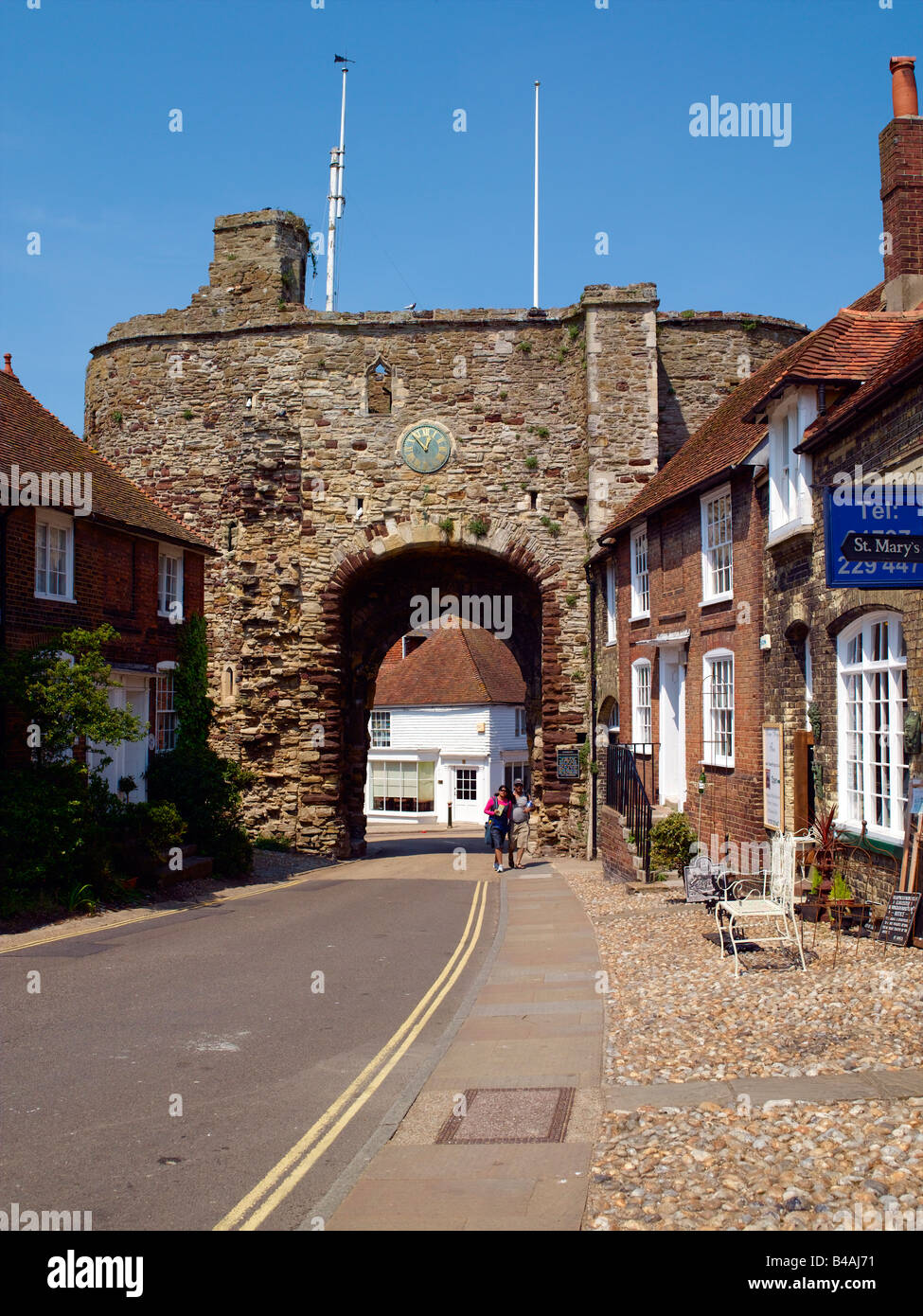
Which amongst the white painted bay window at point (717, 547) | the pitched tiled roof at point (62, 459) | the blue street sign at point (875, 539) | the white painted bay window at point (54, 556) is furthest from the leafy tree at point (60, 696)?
the blue street sign at point (875, 539)

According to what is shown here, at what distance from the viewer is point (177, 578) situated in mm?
20922

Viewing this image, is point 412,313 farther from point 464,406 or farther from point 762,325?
point 762,325

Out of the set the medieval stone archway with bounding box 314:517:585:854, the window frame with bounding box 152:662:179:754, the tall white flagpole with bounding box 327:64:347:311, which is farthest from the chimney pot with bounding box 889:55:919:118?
A: the tall white flagpole with bounding box 327:64:347:311

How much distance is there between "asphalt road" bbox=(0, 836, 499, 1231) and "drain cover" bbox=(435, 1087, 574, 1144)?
504 millimetres

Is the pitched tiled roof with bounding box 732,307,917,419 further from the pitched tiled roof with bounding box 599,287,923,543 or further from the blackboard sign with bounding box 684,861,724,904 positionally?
the blackboard sign with bounding box 684,861,724,904

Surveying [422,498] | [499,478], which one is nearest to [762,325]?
[499,478]

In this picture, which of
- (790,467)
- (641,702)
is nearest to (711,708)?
(641,702)

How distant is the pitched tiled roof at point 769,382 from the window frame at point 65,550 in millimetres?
9959

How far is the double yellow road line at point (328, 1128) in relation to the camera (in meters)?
4.90

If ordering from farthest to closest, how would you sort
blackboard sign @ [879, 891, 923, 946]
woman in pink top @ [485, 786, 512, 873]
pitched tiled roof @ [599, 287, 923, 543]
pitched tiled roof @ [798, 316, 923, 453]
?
woman in pink top @ [485, 786, 512, 873] → pitched tiled roof @ [599, 287, 923, 543] → pitched tiled roof @ [798, 316, 923, 453] → blackboard sign @ [879, 891, 923, 946]

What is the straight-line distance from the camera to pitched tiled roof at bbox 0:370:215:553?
16734 mm

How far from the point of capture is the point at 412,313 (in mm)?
24891

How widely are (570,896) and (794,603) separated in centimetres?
638

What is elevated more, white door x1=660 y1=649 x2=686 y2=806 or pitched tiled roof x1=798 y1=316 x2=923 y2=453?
pitched tiled roof x1=798 y1=316 x2=923 y2=453
